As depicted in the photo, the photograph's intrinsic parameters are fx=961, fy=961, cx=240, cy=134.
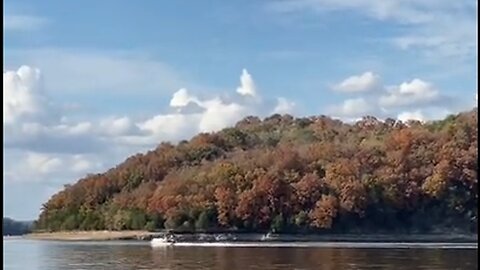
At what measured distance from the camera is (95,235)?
96.7 meters

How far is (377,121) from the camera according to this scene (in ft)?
369

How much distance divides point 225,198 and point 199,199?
400cm

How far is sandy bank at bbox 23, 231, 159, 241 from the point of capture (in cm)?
9131

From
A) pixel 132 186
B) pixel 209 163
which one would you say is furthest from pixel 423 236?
pixel 132 186

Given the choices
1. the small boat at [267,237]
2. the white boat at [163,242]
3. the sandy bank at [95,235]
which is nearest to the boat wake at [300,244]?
the white boat at [163,242]

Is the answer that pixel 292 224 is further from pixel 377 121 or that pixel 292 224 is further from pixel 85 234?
pixel 377 121

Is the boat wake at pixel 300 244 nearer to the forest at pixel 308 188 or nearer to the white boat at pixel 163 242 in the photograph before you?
the white boat at pixel 163 242

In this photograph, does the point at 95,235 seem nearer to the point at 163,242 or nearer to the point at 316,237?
the point at 163,242

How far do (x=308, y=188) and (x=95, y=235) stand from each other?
23.6 metres

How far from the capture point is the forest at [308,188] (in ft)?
273

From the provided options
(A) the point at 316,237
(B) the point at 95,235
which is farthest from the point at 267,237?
(B) the point at 95,235

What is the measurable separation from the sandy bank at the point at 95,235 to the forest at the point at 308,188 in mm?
1216

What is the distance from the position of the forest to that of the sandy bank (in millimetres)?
1216

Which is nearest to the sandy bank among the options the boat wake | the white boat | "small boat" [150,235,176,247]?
"small boat" [150,235,176,247]
